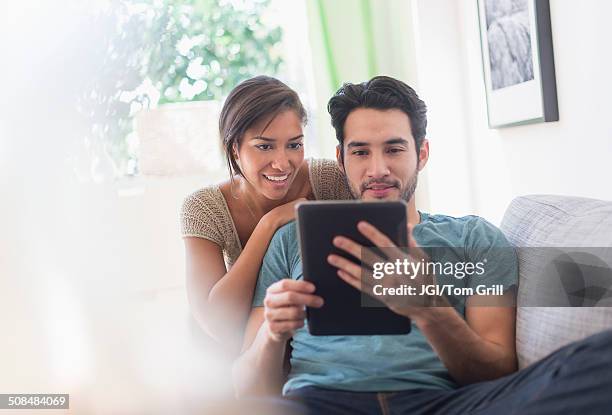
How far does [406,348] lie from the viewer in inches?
58.2

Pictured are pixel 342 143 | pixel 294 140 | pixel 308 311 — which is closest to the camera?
pixel 308 311

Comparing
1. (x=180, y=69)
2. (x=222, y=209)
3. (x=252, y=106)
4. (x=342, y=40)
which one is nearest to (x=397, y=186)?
(x=252, y=106)

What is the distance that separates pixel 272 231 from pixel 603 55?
96 centimetres

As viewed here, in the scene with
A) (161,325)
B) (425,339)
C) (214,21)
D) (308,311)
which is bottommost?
(161,325)

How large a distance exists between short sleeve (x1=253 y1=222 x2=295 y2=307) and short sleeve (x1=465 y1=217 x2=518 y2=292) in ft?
1.42

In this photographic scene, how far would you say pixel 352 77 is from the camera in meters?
3.62

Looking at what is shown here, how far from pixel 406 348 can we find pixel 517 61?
1.32 meters

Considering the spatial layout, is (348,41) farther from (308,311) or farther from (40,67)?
(308,311)

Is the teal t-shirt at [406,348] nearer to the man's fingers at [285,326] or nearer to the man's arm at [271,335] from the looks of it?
the man's arm at [271,335]

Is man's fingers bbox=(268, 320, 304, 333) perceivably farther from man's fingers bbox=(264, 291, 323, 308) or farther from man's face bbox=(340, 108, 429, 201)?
man's face bbox=(340, 108, 429, 201)

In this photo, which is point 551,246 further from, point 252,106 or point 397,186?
point 252,106

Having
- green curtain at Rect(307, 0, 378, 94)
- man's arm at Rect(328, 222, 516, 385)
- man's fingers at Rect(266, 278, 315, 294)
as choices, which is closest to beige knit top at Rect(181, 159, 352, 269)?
man's arm at Rect(328, 222, 516, 385)

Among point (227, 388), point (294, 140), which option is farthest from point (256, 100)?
point (227, 388)

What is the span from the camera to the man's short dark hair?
1762mm
